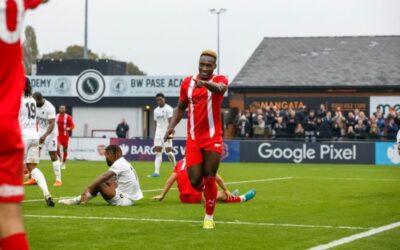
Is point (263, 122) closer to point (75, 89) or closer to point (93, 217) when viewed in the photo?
point (75, 89)

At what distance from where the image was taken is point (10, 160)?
5.50 meters

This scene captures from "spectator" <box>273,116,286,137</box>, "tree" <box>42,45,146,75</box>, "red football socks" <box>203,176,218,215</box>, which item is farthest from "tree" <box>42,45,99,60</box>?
"red football socks" <box>203,176,218,215</box>

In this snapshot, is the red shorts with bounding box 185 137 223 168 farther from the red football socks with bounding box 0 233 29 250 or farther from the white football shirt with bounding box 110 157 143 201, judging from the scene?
the red football socks with bounding box 0 233 29 250

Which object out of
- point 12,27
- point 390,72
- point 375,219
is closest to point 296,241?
point 375,219

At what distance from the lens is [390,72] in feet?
212

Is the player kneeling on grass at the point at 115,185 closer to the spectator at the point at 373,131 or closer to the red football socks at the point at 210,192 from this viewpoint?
the red football socks at the point at 210,192

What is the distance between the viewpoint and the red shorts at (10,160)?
5457 millimetres

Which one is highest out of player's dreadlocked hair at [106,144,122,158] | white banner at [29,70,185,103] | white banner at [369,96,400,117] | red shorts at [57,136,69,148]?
white banner at [29,70,185,103]

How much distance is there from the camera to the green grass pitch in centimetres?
1068

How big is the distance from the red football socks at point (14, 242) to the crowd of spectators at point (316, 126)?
1422 inches

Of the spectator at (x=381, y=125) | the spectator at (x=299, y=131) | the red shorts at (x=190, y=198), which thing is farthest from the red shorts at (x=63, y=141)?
the red shorts at (x=190, y=198)

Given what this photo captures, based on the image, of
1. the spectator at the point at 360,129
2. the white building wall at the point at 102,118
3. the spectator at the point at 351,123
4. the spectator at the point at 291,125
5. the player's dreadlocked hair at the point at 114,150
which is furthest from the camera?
the white building wall at the point at 102,118

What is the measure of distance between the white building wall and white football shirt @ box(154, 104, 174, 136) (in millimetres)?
27562

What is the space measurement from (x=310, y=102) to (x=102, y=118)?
13578 mm
